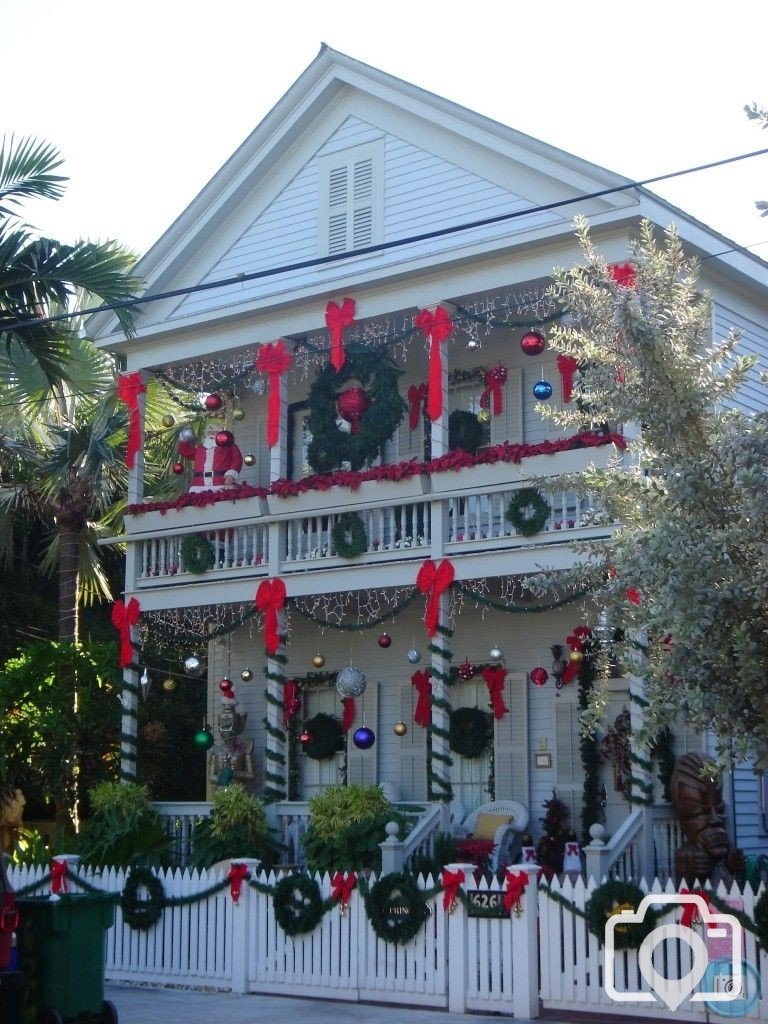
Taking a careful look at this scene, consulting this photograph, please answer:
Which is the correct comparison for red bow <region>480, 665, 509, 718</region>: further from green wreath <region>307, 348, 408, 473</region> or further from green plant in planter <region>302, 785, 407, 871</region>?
green wreath <region>307, 348, 408, 473</region>

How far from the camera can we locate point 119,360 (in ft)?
65.3

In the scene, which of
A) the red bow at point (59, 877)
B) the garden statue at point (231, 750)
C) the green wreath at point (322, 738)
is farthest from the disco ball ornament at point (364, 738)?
the red bow at point (59, 877)

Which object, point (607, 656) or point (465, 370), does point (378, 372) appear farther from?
point (607, 656)

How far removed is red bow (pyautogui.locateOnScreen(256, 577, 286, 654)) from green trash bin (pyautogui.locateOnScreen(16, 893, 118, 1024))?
640 centimetres

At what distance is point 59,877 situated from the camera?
14383mm

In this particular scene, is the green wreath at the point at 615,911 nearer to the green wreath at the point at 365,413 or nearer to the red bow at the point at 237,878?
the red bow at the point at 237,878

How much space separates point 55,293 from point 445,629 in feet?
19.4

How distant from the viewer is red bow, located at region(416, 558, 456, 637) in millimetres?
15414

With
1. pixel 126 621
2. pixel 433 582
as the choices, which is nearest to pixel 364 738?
pixel 433 582

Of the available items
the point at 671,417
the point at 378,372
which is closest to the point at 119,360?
the point at 378,372

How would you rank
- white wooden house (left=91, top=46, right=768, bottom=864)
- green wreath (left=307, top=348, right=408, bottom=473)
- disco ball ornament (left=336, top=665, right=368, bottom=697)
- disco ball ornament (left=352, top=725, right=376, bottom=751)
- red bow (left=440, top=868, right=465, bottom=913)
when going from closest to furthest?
red bow (left=440, top=868, right=465, bottom=913), white wooden house (left=91, top=46, right=768, bottom=864), green wreath (left=307, top=348, right=408, bottom=473), disco ball ornament (left=336, top=665, right=368, bottom=697), disco ball ornament (left=352, top=725, right=376, bottom=751)

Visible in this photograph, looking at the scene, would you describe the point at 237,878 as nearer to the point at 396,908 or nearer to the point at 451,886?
the point at 396,908

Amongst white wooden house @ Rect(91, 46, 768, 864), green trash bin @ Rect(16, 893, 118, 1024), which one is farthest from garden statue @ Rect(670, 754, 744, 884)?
green trash bin @ Rect(16, 893, 118, 1024)

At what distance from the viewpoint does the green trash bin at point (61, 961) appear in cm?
998
